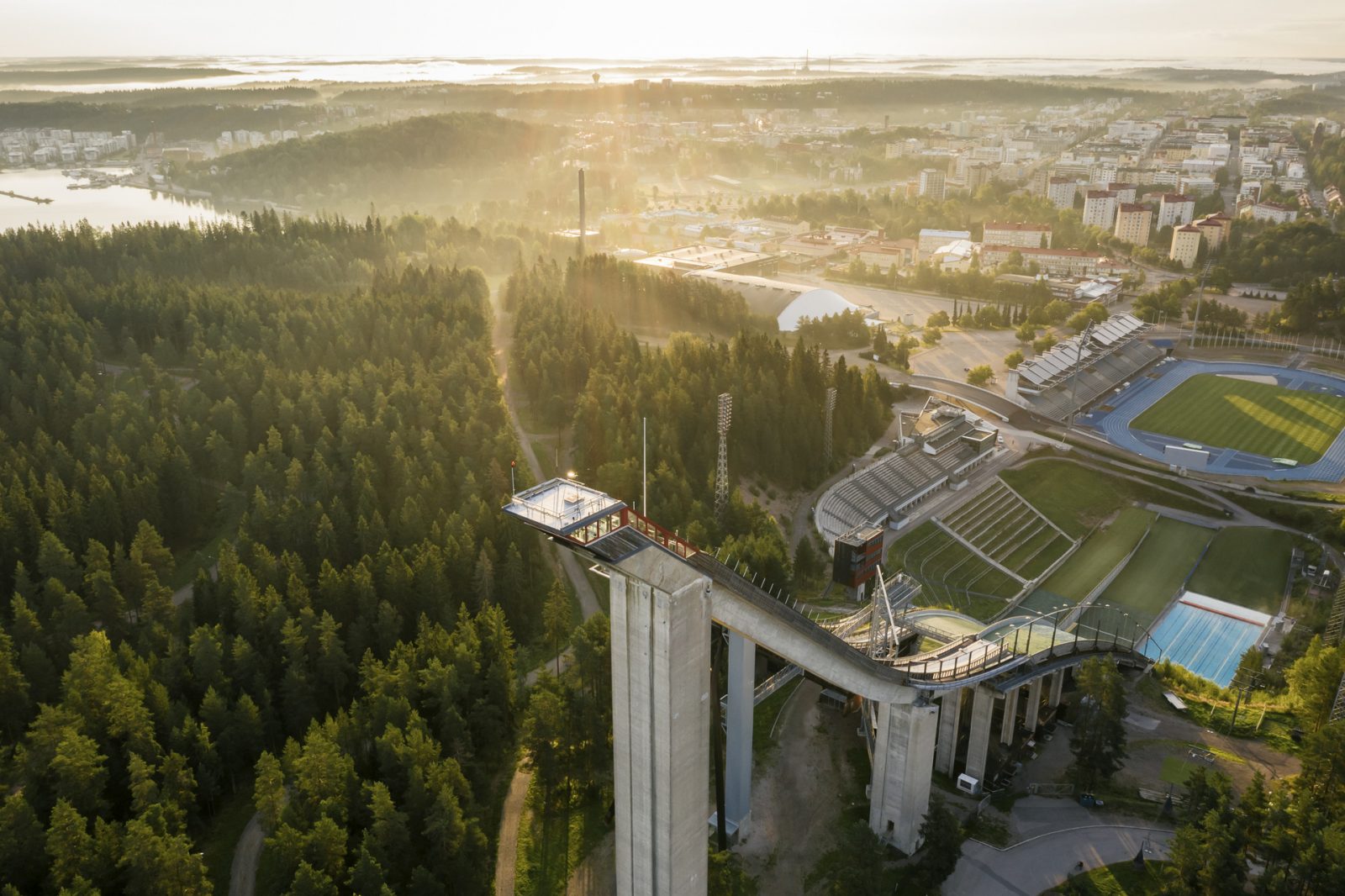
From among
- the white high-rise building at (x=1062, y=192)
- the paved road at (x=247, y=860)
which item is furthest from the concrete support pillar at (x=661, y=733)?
the white high-rise building at (x=1062, y=192)

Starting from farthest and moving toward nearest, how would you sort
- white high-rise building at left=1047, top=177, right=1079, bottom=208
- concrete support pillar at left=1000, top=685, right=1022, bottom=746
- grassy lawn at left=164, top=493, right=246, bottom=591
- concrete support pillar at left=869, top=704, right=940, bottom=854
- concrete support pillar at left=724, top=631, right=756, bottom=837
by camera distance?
white high-rise building at left=1047, top=177, right=1079, bottom=208, grassy lawn at left=164, top=493, right=246, bottom=591, concrete support pillar at left=1000, top=685, right=1022, bottom=746, concrete support pillar at left=869, top=704, right=940, bottom=854, concrete support pillar at left=724, top=631, right=756, bottom=837

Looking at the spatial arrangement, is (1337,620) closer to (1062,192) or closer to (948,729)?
(948,729)

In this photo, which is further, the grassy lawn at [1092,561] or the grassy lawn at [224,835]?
the grassy lawn at [1092,561]

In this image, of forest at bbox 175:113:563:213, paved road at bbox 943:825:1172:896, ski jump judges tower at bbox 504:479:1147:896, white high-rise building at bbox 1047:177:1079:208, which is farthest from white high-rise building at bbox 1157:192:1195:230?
paved road at bbox 943:825:1172:896

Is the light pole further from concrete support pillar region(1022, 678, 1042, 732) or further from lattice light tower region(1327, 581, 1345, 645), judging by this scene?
concrete support pillar region(1022, 678, 1042, 732)

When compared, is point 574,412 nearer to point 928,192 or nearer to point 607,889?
point 607,889

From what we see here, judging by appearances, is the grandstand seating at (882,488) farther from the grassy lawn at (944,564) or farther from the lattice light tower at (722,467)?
the lattice light tower at (722,467)
